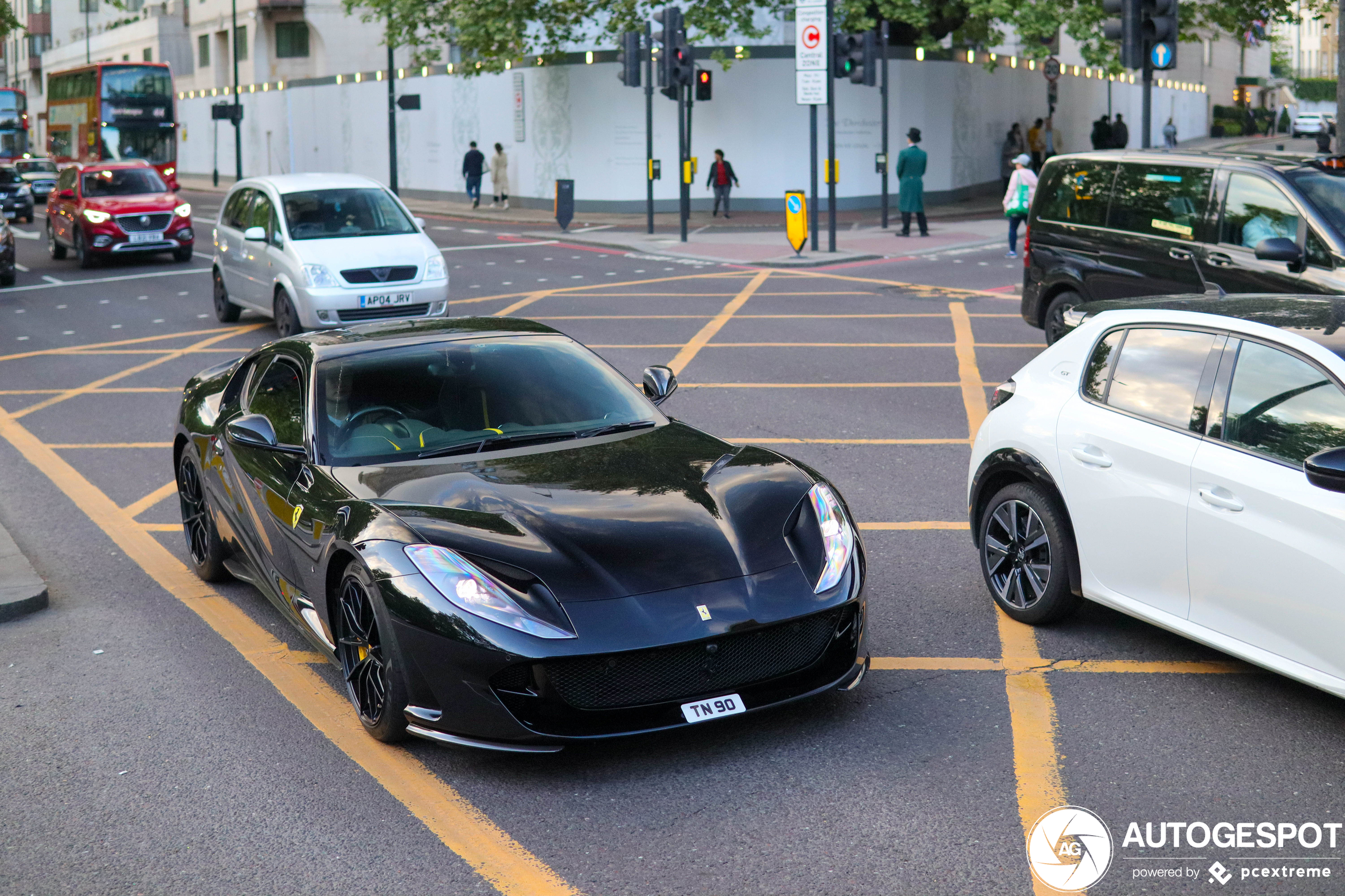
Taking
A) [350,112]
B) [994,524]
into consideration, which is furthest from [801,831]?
[350,112]

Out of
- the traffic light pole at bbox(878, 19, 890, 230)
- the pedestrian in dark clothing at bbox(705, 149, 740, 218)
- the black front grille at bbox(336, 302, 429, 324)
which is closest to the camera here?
the black front grille at bbox(336, 302, 429, 324)

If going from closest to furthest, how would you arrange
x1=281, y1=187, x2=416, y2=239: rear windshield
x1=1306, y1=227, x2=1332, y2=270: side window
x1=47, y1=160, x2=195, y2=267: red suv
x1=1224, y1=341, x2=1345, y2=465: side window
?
x1=1224, y1=341, x2=1345, y2=465: side window < x1=1306, y1=227, x2=1332, y2=270: side window < x1=281, y1=187, x2=416, y2=239: rear windshield < x1=47, y1=160, x2=195, y2=267: red suv

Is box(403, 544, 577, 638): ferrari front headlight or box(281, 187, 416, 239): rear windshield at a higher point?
box(281, 187, 416, 239): rear windshield

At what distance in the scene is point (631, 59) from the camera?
2680 cm

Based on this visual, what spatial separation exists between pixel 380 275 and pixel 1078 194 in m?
7.14

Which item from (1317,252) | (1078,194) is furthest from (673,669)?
(1078,194)

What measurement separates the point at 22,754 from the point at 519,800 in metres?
1.86

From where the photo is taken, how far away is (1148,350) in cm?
570

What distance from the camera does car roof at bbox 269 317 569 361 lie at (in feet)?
20.2

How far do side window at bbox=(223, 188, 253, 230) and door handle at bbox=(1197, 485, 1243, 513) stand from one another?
45.0 ft

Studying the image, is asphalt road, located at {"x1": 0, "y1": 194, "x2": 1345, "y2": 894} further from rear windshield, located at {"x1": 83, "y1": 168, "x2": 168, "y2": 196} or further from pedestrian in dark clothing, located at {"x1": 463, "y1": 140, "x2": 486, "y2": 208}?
pedestrian in dark clothing, located at {"x1": 463, "y1": 140, "x2": 486, "y2": 208}

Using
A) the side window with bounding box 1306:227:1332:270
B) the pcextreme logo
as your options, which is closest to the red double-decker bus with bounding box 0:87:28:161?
the side window with bounding box 1306:227:1332:270

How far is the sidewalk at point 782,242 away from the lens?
23.7 m

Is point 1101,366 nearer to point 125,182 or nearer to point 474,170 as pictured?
point 125,182
